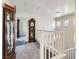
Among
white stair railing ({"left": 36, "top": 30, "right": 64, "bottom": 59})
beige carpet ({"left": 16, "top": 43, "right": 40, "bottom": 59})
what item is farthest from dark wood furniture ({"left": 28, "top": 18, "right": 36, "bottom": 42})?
white stair railing ({"left": 36, "top": 30, "right": 64, "bottom": 59})

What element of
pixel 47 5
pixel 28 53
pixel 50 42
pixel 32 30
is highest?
pixel 47 5

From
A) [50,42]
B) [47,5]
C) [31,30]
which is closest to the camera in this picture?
[50,42]

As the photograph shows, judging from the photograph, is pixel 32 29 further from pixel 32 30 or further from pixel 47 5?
pixel 47 5

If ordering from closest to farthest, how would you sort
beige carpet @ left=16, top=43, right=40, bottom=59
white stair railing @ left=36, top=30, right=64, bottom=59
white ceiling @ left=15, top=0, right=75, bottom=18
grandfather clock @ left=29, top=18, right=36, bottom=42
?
1. white stair railing @ left=36, top=30, right=64, bottom=59
2. white ceiling @ left=15, top=0, right=75, bottom=18
3. beige carpet @ left=16, top=43, right=40, bottom=59
4. grandfather clock @ left=29, top=18, right=36, bottom=42

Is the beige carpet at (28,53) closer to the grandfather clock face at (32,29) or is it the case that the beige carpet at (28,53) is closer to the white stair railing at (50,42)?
the white stair railing at (50,42)

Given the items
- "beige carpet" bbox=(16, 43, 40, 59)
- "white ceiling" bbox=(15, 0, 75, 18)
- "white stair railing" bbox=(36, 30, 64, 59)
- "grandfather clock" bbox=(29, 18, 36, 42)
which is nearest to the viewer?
"white stair railing" bbox=(36, 30, 64, 59)

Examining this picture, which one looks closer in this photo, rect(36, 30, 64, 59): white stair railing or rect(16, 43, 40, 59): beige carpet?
rect(36, 30, 64, 59): white stair railing

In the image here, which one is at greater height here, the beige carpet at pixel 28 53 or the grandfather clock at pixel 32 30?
the grandfather clock at pixel 32 30

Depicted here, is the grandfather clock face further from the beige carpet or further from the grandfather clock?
the beige carpet

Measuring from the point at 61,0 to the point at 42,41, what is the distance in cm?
209

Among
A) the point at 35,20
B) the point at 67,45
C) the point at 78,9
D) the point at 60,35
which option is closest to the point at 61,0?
the point at 60,35

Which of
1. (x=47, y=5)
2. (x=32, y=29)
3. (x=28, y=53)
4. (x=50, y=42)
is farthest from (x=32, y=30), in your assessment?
(x=50, y=42)

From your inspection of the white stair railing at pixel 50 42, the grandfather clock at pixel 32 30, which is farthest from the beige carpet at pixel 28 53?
the grandfather clock at pixel 32 30

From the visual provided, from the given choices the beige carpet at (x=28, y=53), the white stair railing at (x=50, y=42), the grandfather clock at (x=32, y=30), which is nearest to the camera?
the white stair railing at (x=50, y=42)
